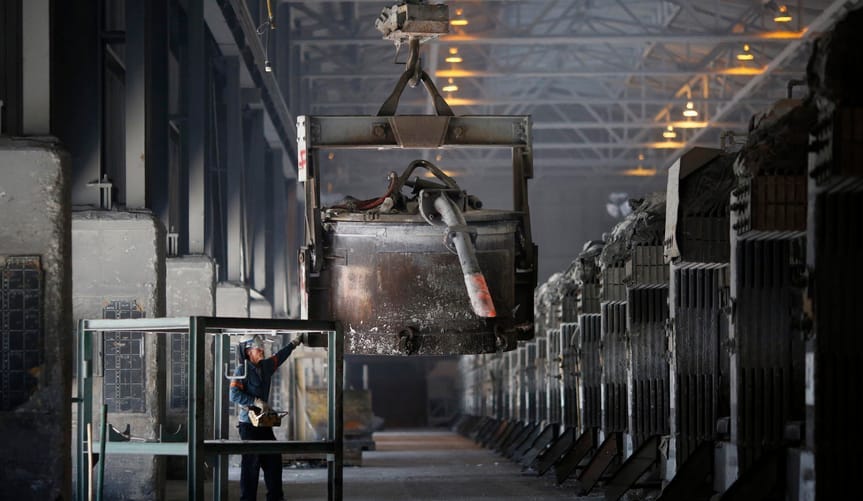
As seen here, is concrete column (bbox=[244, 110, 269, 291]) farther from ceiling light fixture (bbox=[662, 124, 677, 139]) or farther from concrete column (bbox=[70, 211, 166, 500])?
ceiling light fixture (bbox=[662, 124, 677, 139])

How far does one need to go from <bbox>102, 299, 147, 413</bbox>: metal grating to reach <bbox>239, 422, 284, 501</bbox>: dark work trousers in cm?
160

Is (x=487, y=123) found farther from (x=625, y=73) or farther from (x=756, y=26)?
(x=625, y=73)

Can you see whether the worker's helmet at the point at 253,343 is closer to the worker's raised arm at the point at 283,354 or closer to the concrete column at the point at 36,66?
the worker's raised arm at the point at 283,354

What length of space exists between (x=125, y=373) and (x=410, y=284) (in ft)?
17.2

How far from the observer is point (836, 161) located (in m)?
9.24

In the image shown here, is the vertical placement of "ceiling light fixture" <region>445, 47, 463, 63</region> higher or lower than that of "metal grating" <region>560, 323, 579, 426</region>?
higher

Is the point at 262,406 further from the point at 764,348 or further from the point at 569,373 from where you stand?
the point at 569,373

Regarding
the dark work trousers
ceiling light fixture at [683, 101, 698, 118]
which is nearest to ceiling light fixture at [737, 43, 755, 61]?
ceiling light fixture at [683, 101, 698, 118]

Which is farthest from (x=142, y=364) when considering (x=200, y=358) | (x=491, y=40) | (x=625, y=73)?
(x=625, y=73)

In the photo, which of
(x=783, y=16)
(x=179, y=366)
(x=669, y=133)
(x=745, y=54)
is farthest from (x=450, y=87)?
(x=179, y=366)

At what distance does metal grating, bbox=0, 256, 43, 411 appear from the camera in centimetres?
1256

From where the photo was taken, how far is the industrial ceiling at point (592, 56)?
3597 cm

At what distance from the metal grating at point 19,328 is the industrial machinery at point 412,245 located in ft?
7.89

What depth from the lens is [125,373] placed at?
17.6 m
